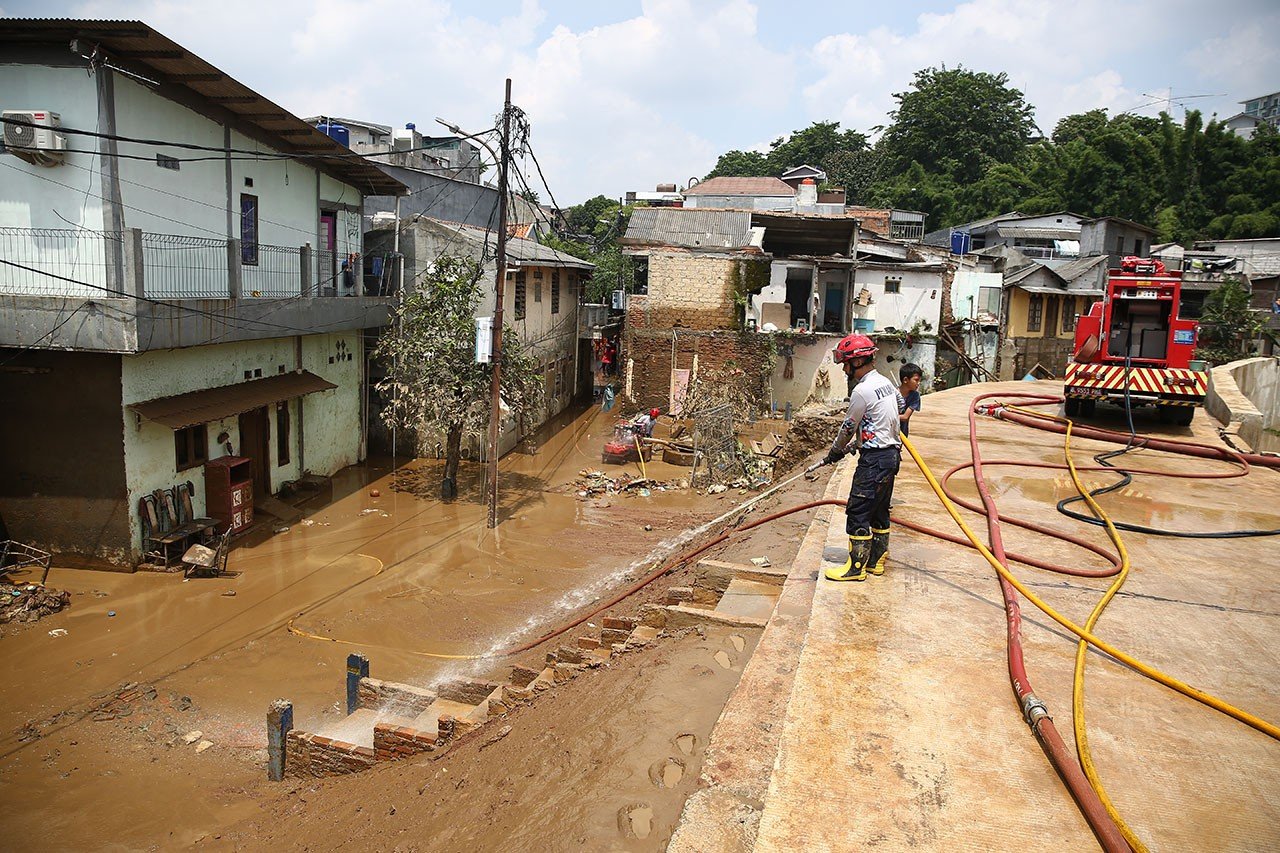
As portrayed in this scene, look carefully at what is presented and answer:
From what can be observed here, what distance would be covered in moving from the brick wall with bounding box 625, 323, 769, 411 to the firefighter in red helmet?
20.8m

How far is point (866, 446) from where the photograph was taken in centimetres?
605

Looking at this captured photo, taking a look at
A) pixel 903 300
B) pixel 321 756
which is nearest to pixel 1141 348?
pixel 321 756

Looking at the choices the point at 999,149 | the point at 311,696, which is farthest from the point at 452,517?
the point at 999,149

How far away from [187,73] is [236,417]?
5.61 metres

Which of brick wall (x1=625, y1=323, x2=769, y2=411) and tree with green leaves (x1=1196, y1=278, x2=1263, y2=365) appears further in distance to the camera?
tree with green leaves (x1=1196, y1=278, x2=1263, y2=365)

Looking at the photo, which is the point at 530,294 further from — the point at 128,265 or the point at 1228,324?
the point at 1228,324

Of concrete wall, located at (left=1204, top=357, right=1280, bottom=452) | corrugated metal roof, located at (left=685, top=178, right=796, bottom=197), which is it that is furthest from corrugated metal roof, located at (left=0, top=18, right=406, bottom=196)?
corrugated metal roof, located at (left=685, top=178, right=796, bottom=197)

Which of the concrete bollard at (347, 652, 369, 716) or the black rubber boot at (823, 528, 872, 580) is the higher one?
the black rubber boot at (823, 528, 872, 580)

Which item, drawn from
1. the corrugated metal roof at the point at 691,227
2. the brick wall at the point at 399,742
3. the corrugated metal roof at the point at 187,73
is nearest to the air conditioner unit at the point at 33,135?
the corrugated metal roof at the point at 187,73

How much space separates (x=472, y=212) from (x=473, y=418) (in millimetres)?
19462

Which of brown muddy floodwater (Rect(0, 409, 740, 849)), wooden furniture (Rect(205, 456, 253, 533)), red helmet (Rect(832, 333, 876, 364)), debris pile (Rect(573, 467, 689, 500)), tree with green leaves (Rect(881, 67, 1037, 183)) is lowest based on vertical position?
brown muddy floodwater (Rect(0, 409, 740, 849))

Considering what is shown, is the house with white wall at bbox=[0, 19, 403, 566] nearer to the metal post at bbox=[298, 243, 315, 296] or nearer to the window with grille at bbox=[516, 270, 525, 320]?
the metal post at bbox=[298, 243, 315, 296]

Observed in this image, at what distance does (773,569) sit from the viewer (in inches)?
305

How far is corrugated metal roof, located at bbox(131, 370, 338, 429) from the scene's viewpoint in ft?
38.9
